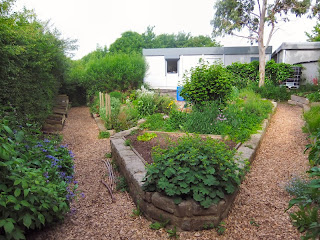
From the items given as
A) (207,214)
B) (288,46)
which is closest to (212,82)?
(207,214)

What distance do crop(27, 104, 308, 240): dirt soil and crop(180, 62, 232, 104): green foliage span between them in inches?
76.4

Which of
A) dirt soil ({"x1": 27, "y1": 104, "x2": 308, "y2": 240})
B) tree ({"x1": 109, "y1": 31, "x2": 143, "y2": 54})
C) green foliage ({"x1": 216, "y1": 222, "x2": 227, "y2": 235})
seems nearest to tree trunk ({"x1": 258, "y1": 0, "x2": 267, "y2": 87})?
dirt soil ({"x1": 27, "y1": 104, "x2": 308, "y2": 240})

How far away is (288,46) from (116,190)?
611 inches

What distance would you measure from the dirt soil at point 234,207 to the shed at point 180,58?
1438cm

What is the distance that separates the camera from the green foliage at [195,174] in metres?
2.80

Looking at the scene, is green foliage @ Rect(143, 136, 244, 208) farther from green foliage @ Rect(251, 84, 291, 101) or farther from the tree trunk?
the tree trunk

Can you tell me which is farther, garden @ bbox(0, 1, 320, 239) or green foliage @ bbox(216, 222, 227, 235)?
green foliage @ bbox(216, 222, 227, 235)

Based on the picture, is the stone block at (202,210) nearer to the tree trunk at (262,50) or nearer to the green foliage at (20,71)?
the green foliage at (20,71)

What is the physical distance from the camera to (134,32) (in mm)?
45812

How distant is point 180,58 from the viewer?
20297 mm

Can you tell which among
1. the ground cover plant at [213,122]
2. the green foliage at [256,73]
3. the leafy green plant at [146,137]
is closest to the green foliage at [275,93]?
the green foliage at [256,73]

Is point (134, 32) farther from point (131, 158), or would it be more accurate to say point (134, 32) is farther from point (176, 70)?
point (131, 158)

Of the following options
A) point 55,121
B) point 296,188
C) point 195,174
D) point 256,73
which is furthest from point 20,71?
point 256,73

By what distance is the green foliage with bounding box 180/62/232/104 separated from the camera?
23.5 feet
